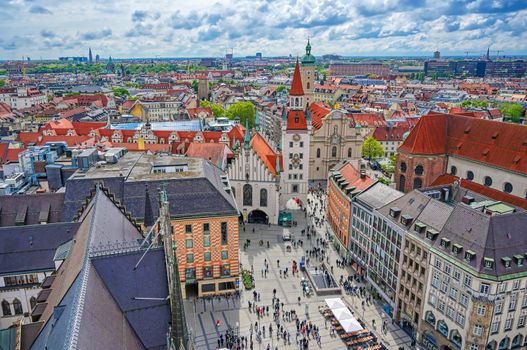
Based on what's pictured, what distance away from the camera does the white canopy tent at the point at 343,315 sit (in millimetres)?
45062

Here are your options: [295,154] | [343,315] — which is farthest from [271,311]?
[295,154]

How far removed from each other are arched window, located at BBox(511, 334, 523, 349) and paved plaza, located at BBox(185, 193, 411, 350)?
32.4 ft

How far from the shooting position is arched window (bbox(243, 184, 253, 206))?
74.2 meters

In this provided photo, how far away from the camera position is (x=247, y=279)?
56438mm

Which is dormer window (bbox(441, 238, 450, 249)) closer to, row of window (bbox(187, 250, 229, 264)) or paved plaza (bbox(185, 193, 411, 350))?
paved plaza (bbox(185, 193, 411, 350))

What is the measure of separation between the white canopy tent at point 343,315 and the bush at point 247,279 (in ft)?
35.6

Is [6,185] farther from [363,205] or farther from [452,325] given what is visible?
[452,325]

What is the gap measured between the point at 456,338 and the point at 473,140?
39058 mm

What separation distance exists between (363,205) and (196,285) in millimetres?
24549

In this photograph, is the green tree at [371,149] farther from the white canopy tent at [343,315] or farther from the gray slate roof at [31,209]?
the gray slate roof at [31,209]

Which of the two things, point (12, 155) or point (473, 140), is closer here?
point (473, 140)

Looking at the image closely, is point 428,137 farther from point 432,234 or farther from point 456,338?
point 456,338

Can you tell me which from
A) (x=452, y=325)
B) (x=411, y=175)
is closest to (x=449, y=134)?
(x=411, y=175)

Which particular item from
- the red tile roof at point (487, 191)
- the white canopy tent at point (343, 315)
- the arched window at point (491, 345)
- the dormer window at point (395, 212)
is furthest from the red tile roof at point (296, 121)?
the arched window at point (491, 345)
